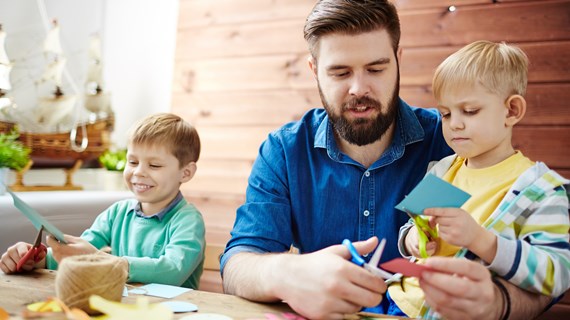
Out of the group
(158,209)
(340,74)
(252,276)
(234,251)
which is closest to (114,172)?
(158,209)

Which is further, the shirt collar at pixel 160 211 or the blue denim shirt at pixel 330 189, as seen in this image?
the shirt collar at pixel 160 211

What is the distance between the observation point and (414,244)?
3.37 ft

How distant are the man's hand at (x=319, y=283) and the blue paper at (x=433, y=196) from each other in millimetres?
90

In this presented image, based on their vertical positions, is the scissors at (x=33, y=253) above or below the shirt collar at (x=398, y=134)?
below

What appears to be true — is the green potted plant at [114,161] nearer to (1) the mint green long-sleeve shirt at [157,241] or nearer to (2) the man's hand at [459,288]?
(1) the mint green long-sleeve shirt at [157,241]

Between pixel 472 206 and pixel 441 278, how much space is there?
0.29 metres

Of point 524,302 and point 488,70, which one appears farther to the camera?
point 488,70

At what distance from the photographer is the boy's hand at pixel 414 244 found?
99 centimetres

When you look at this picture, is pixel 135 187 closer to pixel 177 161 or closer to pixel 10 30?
pixel 177 161

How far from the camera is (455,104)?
3.43 feet

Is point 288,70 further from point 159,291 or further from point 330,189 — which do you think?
point 159,291

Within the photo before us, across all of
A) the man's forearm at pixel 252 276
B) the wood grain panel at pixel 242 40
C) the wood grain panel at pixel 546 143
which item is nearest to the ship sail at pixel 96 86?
the wood grain panel at pixel 242 40

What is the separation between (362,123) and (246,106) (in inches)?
52.5

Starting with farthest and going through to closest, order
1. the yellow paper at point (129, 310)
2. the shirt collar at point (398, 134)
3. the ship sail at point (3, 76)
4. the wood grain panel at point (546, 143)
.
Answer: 1. the ship sail at point (3, 76)
2. the wood grain panel at point (546, 143)
3. the shirt collar at point (398, 134)
4. the yellow paper at point (129, 310)
